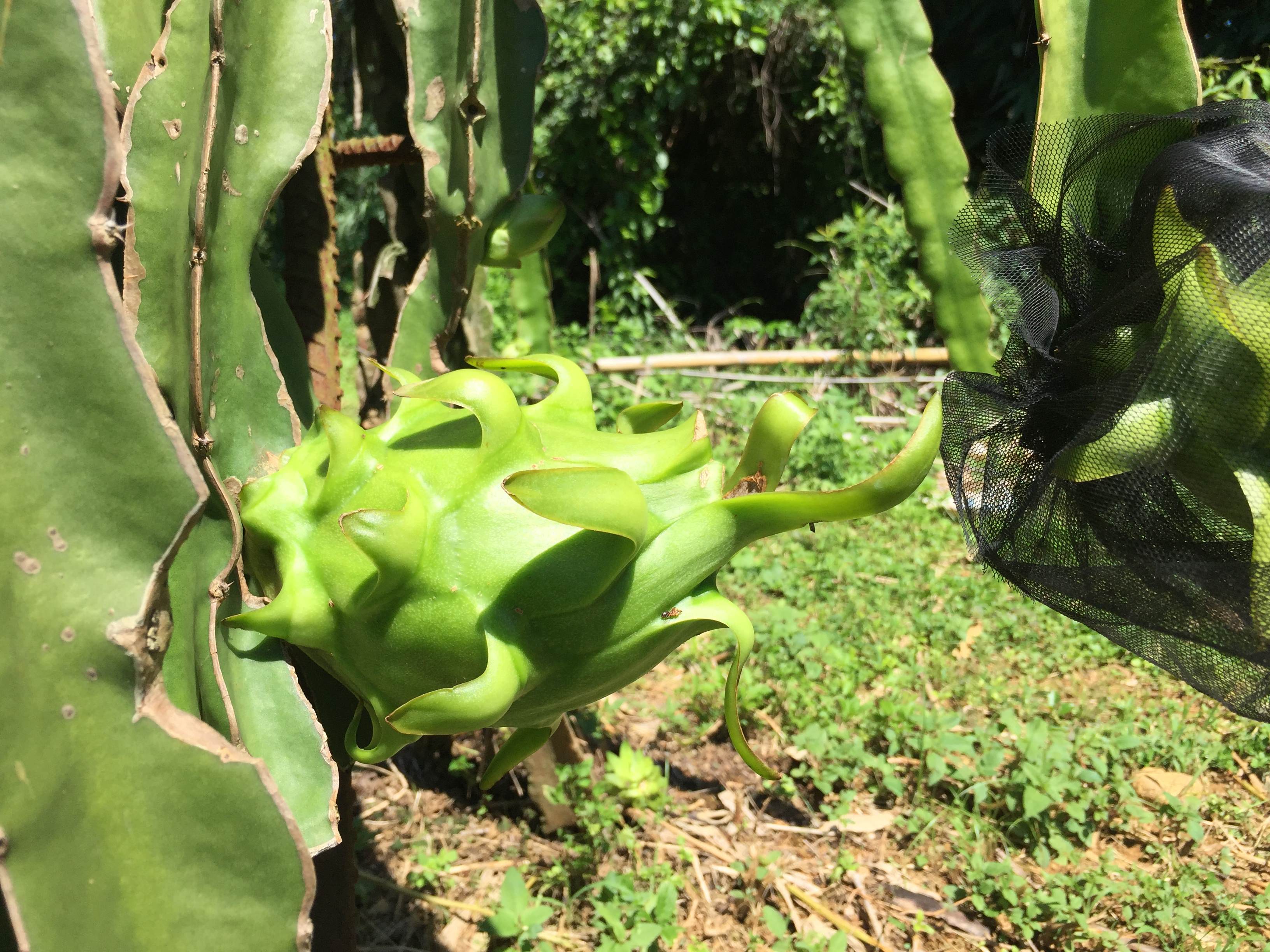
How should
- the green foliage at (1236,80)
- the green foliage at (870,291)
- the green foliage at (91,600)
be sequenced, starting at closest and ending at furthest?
the green foliage at (91,600) → the green foliage at (1236,80) → the green foliage at (870,291)

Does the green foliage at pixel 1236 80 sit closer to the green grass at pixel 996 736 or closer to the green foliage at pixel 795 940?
the green grass at pixel 996 736

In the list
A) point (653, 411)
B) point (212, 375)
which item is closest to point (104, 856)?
point (212, 375)

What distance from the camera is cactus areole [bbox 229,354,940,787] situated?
50 cm

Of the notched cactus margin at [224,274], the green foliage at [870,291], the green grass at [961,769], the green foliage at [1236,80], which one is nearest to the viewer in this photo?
the notched cactus margin at [224,274]

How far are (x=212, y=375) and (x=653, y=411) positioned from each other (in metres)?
0.30

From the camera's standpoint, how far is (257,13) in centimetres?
64

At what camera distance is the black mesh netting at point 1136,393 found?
24.0 inches

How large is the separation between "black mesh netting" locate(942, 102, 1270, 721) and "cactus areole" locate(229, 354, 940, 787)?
0.22 meters

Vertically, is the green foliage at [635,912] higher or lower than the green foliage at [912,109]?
lower

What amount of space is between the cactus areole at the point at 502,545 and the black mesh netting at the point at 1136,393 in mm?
222

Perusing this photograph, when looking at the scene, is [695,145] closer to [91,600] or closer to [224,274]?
[224,274]

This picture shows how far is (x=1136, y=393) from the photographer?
64cm

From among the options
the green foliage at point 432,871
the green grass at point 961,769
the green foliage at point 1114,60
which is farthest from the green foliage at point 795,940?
the green foliage at point 1114,60

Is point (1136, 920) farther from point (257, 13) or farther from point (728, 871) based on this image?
point (257, 13)
